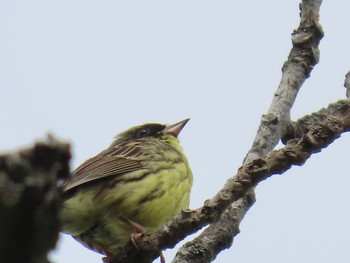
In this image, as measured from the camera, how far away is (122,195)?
4969 mm

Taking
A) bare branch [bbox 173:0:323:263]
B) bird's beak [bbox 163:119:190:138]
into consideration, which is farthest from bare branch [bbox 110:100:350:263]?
bird's beak [bbox 163:119:190:138]

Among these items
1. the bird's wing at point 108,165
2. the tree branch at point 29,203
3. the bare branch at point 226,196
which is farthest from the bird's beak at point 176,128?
the tree branch at point 29,203

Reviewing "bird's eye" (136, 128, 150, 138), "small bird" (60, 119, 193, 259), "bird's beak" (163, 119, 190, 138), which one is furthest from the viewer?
"bird's eye" (136, 128, 150, 138)

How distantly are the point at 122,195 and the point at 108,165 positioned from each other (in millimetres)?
529

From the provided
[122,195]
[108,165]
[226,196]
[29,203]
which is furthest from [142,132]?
[29,203]

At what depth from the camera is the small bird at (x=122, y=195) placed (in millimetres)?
4777

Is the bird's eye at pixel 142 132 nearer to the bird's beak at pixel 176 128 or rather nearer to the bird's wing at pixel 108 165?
the bird's beak at pixel 176 128

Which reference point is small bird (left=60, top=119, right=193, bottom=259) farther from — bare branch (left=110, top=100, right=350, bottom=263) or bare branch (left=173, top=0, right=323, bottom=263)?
bare branch (left=110, top=100, right=350, bottom=263)

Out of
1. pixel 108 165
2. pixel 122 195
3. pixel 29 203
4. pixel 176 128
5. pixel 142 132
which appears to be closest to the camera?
pixel 29 203

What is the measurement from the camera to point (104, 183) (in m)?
5.14

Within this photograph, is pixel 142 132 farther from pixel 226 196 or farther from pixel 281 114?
pixel 226 196

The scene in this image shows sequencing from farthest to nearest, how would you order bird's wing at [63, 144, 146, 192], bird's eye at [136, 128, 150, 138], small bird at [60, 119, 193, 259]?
bird's eye at [136, 128, 150, 138] → bird's wing at [63, 144, 146, 192] → small bird at [60, 119, 193, 259]

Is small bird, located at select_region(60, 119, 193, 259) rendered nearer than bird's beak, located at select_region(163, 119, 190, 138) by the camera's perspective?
Yes

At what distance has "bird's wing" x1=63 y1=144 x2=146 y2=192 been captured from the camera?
505 cm
